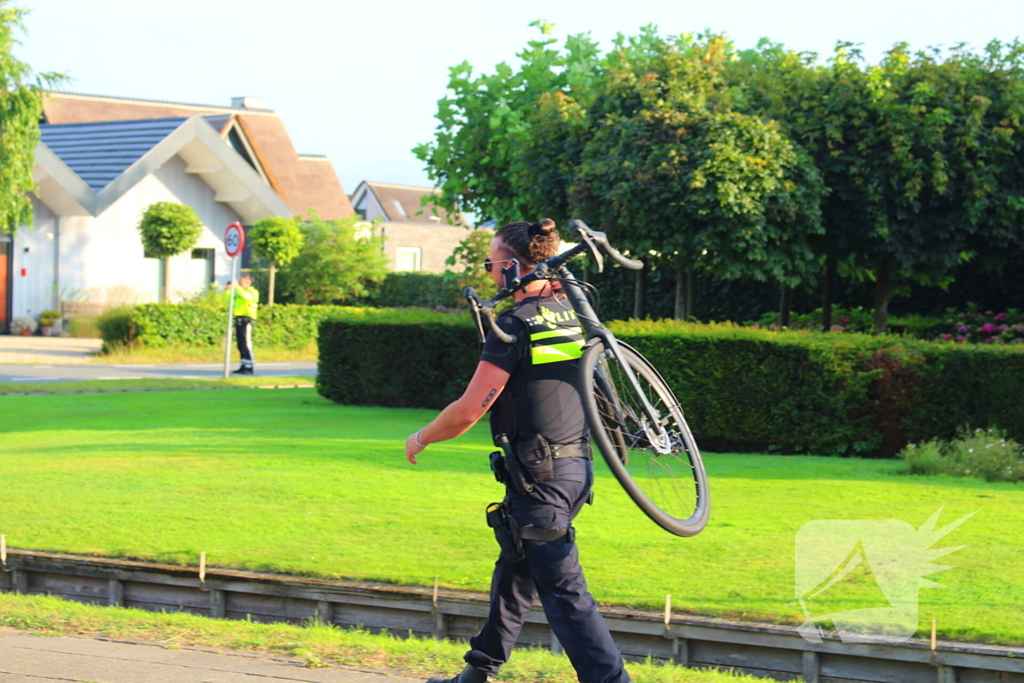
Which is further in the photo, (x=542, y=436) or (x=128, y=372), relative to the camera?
(x=128, y=372)

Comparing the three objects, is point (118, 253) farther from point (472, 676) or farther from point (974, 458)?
point (472, 676)

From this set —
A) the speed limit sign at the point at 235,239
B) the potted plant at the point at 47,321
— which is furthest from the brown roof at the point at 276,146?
the speed limit sign at the point at 235,239

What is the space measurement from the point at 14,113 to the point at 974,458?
22.4m

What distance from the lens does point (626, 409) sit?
4594mm

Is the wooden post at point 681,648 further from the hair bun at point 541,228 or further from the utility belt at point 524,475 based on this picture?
the hair bun at point 541,228

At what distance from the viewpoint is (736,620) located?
21.2 ft

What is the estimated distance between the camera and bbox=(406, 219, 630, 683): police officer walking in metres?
4.36

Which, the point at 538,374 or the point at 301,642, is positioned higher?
the point at 538,374

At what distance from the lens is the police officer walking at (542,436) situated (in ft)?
14.3

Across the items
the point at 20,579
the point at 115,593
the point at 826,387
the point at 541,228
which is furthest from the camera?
the point at 826,387

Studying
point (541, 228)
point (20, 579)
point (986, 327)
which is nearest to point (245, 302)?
point (986, 327)

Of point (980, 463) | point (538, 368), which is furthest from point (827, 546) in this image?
point (538, 368)

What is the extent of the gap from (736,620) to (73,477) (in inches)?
276

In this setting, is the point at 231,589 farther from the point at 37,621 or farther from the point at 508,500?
the point at 508,500
